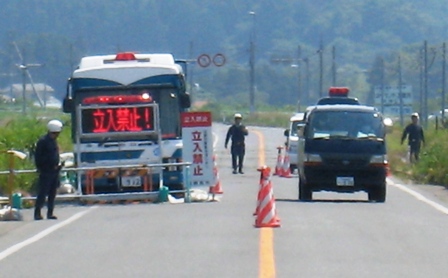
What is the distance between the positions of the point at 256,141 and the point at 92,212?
1570 inches

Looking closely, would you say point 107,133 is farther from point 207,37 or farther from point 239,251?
point 207,37

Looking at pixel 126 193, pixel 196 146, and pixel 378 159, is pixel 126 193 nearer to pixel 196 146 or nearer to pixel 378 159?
pixel 196 146

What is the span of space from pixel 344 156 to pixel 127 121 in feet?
16.8

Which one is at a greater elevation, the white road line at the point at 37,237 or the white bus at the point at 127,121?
the white bus at the point at 127,121

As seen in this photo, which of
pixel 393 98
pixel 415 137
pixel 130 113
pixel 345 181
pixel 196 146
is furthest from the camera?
A: pixel 393 98

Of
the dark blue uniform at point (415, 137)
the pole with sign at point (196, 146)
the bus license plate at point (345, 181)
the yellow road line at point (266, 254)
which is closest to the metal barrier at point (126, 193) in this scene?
the pole with sign at point (196, 146)

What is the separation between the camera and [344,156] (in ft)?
78.0

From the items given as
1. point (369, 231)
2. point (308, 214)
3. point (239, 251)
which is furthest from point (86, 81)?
point (239, 251)

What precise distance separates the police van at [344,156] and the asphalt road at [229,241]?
0.56 metres

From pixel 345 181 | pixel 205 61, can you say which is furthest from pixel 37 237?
pixel 205 61

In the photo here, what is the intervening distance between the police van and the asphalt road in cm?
56

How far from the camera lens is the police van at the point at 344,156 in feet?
78.0

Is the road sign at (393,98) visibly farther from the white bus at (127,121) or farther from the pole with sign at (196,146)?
the pole with sign at (196,146)

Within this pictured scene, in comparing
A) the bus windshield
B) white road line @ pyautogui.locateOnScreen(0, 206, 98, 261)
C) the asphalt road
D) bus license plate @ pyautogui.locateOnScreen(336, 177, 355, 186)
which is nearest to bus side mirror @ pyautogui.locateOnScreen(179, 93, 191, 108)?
the bus windshield
